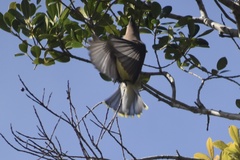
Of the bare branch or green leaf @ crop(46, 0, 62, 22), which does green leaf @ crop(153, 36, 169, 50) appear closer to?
the bare branch

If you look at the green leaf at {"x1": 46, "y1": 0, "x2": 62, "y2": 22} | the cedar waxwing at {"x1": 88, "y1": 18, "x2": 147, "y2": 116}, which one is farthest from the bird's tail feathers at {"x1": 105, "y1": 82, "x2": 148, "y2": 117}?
the green leaf at {"x1": 46, "y1": 0, "x2": 62, "y2": 22}

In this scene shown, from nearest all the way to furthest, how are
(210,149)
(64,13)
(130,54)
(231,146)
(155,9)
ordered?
1. (231,146)
2. (130,54)
3. (210,149)
4. (155,9)
5. (64,13)

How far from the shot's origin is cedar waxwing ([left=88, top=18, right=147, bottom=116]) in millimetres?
3893

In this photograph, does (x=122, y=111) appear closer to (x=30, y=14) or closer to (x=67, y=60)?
(x=67, y=60)

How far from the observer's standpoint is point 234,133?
3.86 meters

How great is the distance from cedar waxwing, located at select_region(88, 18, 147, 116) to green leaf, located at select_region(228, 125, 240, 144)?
2.21ft

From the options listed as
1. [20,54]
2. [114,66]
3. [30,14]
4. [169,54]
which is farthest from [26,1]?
[169,54]

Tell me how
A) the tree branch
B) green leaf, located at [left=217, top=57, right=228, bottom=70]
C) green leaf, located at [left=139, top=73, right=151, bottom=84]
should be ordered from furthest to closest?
1. green leaf, located at [left=139, top=73, right=151, bottom=84]
2. green leaf, located at [left=217, top=57, right=228, bottom=70]
3. the tree branch

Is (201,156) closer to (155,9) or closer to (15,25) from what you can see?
(155,9)

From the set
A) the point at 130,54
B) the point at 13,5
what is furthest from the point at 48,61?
the point at 130,54

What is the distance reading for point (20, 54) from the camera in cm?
437

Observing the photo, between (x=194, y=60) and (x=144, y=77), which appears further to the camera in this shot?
(x=144, y=77)

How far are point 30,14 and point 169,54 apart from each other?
0.97 metres

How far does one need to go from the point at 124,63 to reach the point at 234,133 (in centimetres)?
79
